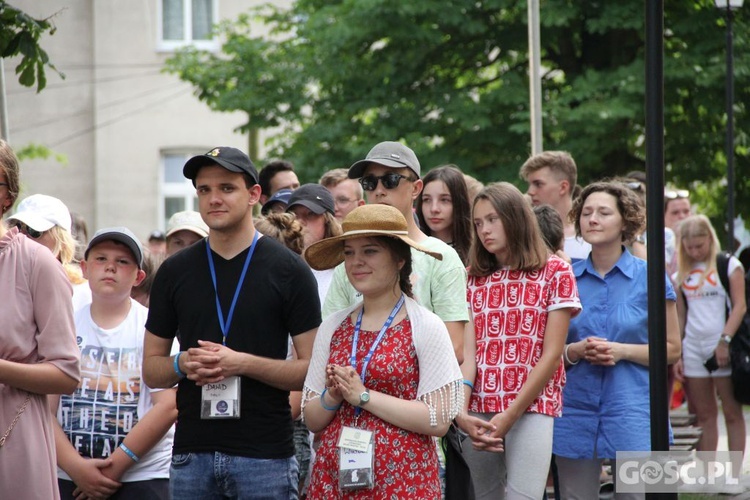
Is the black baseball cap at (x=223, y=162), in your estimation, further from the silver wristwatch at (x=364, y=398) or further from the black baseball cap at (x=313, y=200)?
the black baseball cap at (x=313, y=200)

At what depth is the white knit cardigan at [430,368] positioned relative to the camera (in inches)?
172

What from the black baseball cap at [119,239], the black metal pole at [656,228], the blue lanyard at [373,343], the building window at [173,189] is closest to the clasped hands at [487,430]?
the blue lanyard at [373,343]

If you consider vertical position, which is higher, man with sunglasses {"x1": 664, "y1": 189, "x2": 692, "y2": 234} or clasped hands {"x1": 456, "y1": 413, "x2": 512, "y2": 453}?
man with sunglasses {"x1": 664, "y1": 189, "x2": 692, "y2": 234}

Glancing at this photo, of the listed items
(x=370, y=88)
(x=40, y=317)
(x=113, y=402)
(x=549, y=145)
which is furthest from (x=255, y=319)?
(x=370, y=88)

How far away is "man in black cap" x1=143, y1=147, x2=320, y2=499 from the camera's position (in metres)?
4.36

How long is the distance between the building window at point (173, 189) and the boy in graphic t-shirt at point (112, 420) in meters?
20.3

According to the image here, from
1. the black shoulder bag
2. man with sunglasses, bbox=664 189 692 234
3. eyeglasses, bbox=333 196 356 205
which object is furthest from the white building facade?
eyeglasses, bbox=333 196 356 205

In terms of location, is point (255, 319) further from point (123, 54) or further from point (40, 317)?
point (123, 54)

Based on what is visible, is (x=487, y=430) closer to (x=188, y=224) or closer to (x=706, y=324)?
(x=188, y=224)

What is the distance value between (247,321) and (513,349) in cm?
169

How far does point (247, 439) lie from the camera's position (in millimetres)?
4367

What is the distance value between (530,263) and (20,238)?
2553 millimetres

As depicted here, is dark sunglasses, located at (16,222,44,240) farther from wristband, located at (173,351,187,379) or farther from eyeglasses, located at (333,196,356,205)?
eyeglasses, located at (333,196,356,205)

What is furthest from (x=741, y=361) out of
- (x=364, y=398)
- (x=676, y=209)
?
(x=364, y=398)
